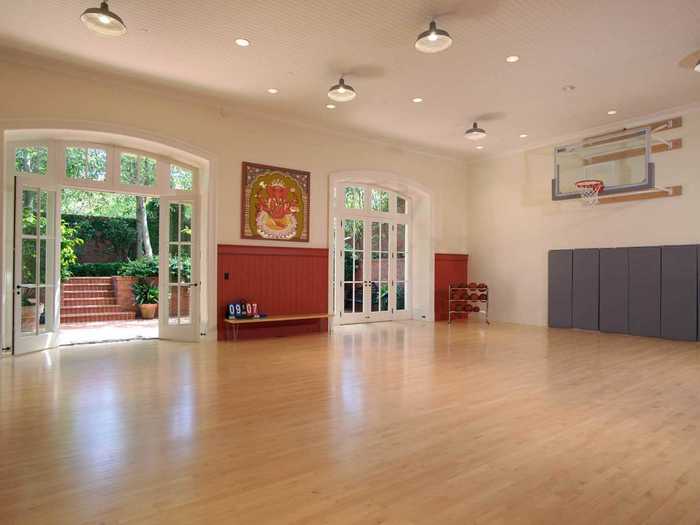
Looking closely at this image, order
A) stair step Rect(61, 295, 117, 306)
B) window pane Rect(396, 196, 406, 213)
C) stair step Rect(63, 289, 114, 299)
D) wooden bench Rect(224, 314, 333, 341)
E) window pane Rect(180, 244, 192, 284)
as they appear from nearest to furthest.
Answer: wooden bench Rect(224, 314, 333, 341), window pane Rect(180, 244, 192, 284), window pane Rect(396, 196, 406, 213), stair step Rect(61, 295, 117, 306), stair step Rect(63, 289, 114, 299)

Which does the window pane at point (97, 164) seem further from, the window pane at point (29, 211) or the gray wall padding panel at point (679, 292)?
the gray wall padding panel at point (679, 292)

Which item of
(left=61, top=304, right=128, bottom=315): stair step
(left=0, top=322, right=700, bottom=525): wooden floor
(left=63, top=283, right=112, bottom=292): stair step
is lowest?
(left=0, top=322, right=700, bottom=525): wooden floor

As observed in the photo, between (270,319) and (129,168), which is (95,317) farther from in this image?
(270,319)

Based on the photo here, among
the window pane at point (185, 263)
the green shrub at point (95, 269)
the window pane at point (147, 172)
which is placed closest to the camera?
the window pane at point (147, 172)

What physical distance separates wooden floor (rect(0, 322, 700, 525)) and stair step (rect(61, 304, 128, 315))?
556 cm

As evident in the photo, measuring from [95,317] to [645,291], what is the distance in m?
11.5

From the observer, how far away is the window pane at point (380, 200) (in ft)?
32.3

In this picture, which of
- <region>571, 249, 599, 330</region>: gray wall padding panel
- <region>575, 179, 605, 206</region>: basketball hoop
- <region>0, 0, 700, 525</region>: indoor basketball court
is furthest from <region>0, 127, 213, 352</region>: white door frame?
<region>571, 249, 599, 330</region>: gray wall padding panel

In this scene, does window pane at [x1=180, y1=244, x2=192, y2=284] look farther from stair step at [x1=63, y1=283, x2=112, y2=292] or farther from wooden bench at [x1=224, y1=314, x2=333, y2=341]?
stair step at [x1=63, y1=283, x2=112, y2=292]

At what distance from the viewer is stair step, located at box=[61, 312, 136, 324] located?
10.5 m

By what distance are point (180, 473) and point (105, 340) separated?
545 centimetres

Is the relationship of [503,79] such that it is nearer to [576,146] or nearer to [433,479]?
[576,146]

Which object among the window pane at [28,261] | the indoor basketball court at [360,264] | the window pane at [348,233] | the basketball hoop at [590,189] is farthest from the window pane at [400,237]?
the window pane at [28,261]

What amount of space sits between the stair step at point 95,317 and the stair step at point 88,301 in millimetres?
494
